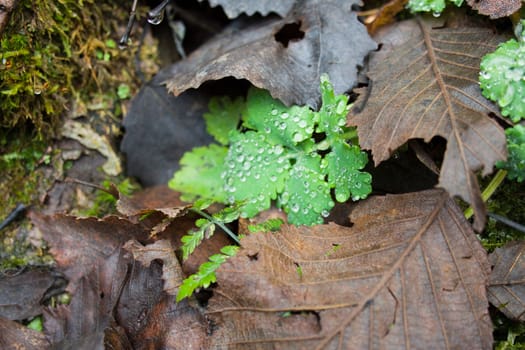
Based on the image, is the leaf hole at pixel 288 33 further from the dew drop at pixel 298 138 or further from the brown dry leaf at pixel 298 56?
the dew drop at pixel 298 138

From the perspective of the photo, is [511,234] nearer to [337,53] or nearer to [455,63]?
[455,63]

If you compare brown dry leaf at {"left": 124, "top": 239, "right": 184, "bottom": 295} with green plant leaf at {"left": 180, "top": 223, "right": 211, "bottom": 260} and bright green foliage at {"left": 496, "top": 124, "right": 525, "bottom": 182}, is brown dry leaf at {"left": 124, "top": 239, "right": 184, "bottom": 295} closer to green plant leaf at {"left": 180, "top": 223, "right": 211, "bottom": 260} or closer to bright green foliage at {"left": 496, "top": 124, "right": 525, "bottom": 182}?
green plant leaf at {"left": 180, "top": 223, "right": 211, "bottom": 260}

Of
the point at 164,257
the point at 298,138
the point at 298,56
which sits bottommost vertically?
the point at 164,257

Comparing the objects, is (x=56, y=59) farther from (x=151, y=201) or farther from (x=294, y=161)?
(x=294, y=161)

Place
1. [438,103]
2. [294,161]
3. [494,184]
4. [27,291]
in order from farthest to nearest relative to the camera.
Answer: [294,161]
[27,291]
[494,184]
[438,103]

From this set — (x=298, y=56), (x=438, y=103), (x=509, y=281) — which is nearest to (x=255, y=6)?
(x=298, y=56)

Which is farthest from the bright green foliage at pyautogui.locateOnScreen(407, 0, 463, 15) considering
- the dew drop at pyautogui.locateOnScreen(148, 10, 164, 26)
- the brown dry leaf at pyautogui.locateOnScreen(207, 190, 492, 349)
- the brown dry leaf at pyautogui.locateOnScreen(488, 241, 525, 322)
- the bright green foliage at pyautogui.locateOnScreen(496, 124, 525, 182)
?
the dew drop at pyautogui.locateOnScreen(148, 10, 164, 26)
